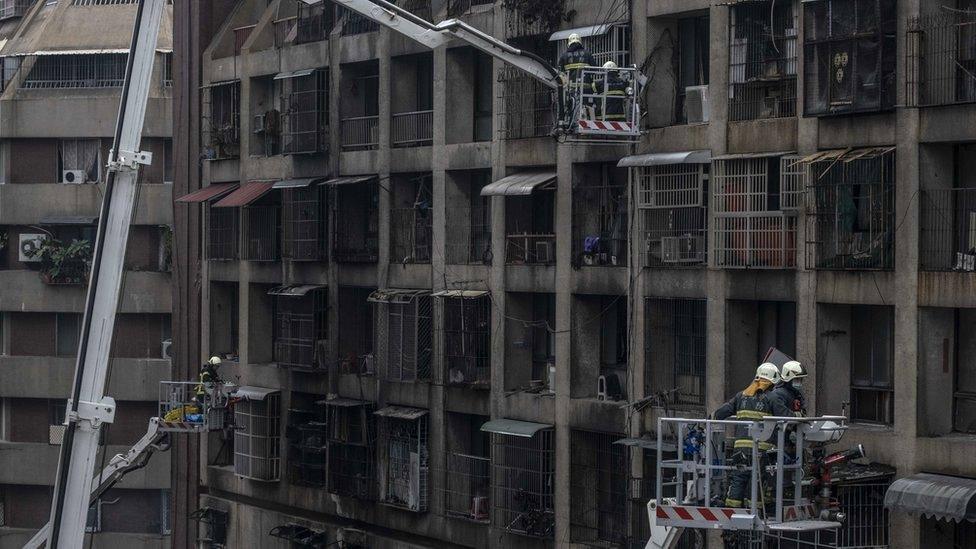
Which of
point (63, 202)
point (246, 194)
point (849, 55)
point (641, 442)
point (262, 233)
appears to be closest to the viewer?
point (849, 55)

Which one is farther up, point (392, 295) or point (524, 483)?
point (392, 295)

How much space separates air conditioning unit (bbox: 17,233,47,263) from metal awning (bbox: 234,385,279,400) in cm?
1311

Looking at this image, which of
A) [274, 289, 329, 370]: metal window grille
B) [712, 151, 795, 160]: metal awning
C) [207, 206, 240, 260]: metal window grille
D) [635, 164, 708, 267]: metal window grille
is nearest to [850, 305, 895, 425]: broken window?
[712, 151, 795, 160]: metal awning

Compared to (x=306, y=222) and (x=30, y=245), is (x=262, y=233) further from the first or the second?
(x=30, y=245)

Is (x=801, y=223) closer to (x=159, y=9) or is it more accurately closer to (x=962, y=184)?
(x=962, y=184)

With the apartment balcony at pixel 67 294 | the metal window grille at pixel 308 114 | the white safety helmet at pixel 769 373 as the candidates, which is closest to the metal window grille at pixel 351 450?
the metal window grille at pixel 308 114

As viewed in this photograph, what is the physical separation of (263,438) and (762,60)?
1920 centimetres

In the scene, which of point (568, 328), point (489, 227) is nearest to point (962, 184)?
point (568, 328)

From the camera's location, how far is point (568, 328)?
32844mm

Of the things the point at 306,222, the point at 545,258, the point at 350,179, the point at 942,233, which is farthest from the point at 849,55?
the point at 306,222

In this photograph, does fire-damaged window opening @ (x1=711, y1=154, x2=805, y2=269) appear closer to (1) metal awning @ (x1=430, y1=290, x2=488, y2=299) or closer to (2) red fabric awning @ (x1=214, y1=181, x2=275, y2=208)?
(1) metal awning @ (x1=430, y1=290, x2=488, y2=299)

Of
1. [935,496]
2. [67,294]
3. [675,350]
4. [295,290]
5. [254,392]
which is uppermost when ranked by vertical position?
[295,290]

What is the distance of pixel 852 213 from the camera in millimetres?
26828

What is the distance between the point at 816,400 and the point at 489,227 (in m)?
10.6
